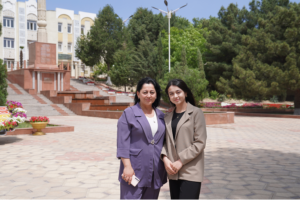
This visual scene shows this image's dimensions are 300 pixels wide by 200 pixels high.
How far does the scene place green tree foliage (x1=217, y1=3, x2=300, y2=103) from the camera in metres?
20.5

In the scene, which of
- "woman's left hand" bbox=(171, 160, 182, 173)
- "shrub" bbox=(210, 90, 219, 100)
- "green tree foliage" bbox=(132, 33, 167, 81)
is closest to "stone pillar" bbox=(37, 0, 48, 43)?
"green tree foliage" bbox=(132, 33, 167, 81)

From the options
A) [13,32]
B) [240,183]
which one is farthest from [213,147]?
[13,32]

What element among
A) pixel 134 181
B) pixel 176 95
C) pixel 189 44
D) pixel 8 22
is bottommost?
pixel 134 181

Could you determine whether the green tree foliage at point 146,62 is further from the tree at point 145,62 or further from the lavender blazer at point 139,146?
the lavender blazer at point 139,146

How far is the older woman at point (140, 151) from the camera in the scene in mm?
2678

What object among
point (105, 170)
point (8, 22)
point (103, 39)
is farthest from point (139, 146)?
point (8, 22)

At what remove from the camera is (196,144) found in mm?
2725

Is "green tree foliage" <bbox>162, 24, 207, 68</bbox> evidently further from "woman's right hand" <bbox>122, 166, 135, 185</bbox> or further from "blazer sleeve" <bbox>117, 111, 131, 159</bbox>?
"woman's right hand" <bbox>122, 166, 135, 185</bbox>

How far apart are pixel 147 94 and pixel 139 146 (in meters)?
0.49

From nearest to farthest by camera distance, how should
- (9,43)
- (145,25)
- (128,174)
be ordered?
(128,174)
(145,25)
(9,43)

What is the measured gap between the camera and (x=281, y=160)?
22.2 ft

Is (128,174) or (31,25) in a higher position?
(31,25)

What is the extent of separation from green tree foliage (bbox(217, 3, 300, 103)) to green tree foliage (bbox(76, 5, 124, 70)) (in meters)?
25.1

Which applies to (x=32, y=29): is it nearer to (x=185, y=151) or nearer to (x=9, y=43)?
(x=9, y=43)
